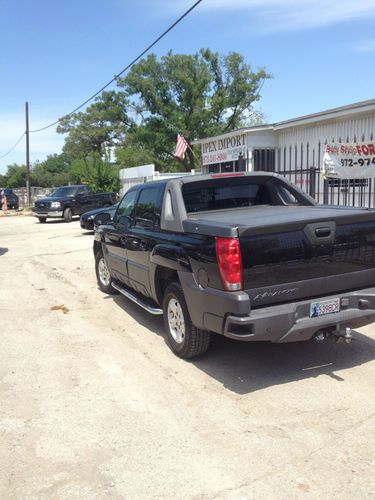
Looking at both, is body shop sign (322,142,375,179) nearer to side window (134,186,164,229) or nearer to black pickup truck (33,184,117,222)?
side window (134,186,164,229)

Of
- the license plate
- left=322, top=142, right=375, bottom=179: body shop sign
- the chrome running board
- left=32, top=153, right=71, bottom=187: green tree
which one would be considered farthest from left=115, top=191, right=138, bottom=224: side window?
left=32, top=153, right=71, bottom=187: green tree

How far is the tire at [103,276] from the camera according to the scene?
8188 millimetres

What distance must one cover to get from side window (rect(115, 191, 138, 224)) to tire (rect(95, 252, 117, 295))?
4.23 ft

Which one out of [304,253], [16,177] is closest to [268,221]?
[304,253]

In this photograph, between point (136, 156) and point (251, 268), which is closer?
point (251, 268)

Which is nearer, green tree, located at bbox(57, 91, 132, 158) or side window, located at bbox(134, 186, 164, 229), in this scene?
side window, located at bbox(134, 186, 164, 229)

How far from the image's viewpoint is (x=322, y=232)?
4.33 m

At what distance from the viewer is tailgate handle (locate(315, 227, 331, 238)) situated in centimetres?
431

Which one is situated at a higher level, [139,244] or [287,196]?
[287,196]

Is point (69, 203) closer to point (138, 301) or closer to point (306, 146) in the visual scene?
point (306, 146)

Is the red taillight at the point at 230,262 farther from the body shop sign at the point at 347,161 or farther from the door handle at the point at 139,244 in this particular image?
the body shop sign at the point at 347,161

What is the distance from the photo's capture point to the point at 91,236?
17781 mm

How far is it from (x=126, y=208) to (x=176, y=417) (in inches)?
139

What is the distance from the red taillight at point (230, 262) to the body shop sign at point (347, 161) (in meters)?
6.78
